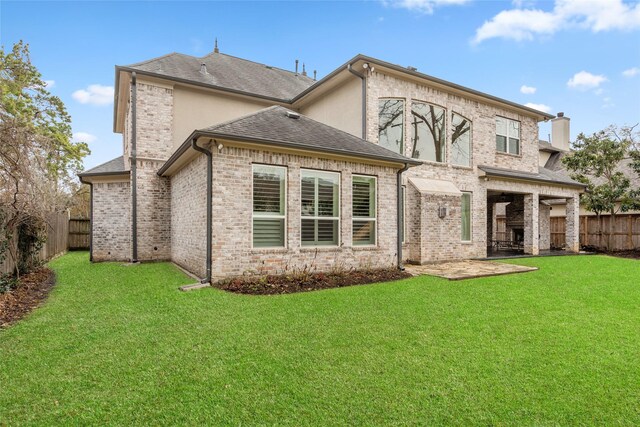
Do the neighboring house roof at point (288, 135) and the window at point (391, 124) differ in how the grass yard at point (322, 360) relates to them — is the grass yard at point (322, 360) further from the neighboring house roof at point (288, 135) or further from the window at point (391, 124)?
the window at point (391, 124)

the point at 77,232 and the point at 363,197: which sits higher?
the point at 363,197

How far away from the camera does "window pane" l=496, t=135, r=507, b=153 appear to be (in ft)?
46.8

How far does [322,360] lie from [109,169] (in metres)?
12.6

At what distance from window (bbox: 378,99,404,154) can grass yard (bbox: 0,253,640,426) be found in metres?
6.31

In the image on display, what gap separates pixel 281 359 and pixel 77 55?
46.6 ft

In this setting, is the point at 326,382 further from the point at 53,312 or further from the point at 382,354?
the point at 53,312

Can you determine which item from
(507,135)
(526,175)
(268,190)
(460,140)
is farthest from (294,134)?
(526,175)

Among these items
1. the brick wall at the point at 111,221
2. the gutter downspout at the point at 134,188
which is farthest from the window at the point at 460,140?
the brick wall at the point at 111,221

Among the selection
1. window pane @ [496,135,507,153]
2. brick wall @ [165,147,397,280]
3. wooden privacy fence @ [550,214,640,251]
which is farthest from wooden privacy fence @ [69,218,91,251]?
wooden privacy fence @ [550,214,640,251]

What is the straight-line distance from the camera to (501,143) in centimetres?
1437

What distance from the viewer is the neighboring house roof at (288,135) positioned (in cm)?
723

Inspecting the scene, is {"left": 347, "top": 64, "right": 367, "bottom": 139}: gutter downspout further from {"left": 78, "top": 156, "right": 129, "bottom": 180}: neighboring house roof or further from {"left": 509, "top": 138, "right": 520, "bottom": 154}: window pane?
{"left": 78, "top": 156, "right": 129, "bottom": 180}: neighboring house roof

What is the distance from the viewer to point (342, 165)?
28.5 ft

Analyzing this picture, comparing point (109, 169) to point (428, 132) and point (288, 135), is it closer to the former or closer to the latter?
point (288, 135)
